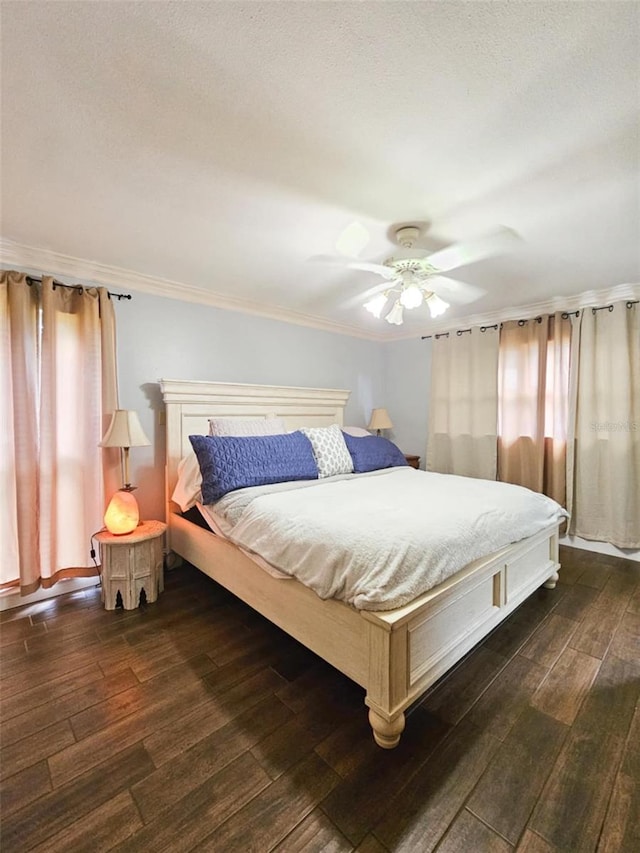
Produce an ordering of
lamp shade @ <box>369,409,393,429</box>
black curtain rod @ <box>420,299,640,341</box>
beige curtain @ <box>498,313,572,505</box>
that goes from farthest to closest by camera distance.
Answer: lamp shade @ <box>369,409,393,429</box> < beige curtain @ <box>498,313,572,505</box> < black curtain rod @ <box>420,299,640,341</box>

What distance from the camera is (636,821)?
1.11 m

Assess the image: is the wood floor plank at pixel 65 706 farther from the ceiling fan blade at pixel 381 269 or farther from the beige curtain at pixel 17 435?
the ceiling fan blade at pixel 381 269

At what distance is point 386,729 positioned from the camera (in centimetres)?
133

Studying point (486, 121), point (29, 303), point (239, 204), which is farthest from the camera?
point (29, 303)

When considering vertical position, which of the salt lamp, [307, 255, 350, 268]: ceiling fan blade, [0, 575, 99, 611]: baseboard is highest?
[307, 255, 350, 268]: ceiling fan blade

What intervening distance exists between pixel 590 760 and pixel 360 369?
12.6 feet

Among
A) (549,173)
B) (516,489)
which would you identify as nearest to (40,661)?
(516,489)

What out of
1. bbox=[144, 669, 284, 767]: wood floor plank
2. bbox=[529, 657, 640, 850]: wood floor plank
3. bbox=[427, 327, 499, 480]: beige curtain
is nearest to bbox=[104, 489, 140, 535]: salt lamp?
bbox=[144, 669, 284, 767]: wood floor plank

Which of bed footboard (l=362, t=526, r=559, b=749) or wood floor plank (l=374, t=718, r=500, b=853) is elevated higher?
bed footboard (l=362, t=526, r=559, b=749)

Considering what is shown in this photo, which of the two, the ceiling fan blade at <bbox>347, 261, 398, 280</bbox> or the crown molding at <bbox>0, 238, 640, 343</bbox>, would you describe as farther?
the crown molding at <bbox>0, 238, 640, 343</bbox>

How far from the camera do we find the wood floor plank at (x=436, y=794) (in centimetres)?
107

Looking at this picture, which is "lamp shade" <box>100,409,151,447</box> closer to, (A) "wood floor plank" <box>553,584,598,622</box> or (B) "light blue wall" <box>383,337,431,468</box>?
(A) "wood floor plank" <box>553,584,598,622</box>

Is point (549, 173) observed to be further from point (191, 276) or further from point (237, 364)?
point (237, 364)

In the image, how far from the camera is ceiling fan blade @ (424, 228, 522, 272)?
2.11m
